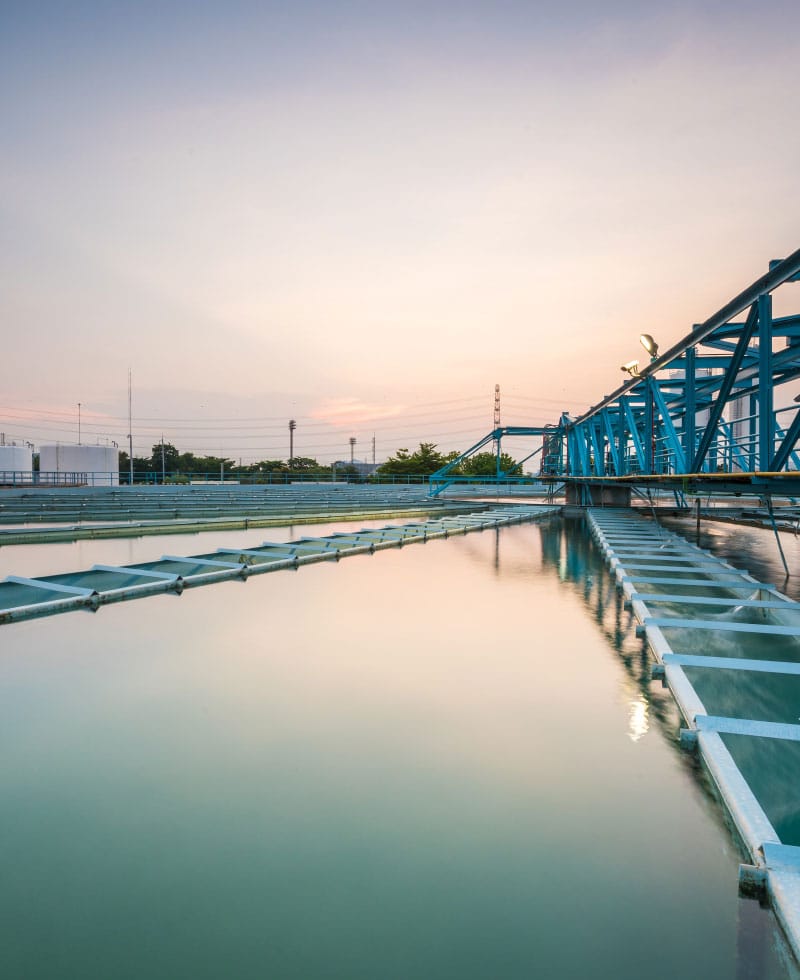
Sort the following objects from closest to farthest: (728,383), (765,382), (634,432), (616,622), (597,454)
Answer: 1. (765,382)
2. (616,622)
3. (728,383)
4. (634,432)
5. (597,454)

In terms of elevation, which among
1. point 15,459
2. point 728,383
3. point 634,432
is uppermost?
point 15,459

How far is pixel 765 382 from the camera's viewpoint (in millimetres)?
4965

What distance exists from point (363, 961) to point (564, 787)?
3.75 feet

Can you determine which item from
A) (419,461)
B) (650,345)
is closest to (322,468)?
(419,461)

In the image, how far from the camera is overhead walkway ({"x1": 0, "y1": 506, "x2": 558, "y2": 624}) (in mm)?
5238

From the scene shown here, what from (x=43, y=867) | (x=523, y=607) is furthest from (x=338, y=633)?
(x=43, y=867)

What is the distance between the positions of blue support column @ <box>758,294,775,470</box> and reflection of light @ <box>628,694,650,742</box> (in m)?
2.78

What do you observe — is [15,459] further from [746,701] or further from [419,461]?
[746,701]

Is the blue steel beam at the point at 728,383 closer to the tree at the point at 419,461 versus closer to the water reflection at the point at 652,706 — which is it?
the water reflection at the point at 652,706

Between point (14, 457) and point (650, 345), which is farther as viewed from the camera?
point (14, 457)

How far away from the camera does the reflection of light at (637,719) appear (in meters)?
2.84

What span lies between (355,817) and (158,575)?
4679 mm

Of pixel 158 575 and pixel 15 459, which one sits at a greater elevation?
pixel 15 459

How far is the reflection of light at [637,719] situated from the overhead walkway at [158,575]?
14.9 feet
